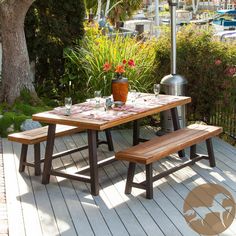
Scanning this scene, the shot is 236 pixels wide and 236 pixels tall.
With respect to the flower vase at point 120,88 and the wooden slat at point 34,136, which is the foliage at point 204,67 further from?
the wooden slat at point 34,136

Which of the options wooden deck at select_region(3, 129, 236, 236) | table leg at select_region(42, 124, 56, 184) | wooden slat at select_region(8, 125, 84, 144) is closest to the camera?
wooden deck at select_region(3, 129, 236, 236)

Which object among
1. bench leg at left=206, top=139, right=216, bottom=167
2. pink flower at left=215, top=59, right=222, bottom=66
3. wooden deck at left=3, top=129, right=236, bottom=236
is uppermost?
pink flower at left=215, top=59, right=222, bottom=66

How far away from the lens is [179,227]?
4.11 m

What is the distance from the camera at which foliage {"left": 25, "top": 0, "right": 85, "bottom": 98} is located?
885 cm

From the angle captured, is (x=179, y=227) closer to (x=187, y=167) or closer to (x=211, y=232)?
(x=211, y=232)

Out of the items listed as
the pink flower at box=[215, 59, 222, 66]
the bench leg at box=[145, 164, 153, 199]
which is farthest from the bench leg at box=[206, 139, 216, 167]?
the pink flower at box=[215, 59, 222, 66]

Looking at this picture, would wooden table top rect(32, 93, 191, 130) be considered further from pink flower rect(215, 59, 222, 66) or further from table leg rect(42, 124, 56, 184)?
pink flower rect(215, 59, 222, 66)

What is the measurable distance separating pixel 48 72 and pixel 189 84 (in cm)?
268

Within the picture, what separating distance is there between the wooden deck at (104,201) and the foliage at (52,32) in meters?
3.06

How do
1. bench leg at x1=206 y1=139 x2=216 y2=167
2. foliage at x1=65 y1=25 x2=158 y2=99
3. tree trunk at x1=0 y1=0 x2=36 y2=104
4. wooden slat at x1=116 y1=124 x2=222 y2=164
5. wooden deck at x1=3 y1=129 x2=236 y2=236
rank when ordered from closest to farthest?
wooden deck at x1=3 y1=129 x2=236 y2=236 → wooden slat at x1=116 y1=124 x2=222 y2=164 → bench leg at x1=206 y1=139 x2=216 y2=167 → foliage at x1=65 y1=25 x2=158 y2=99 → tree trunk at x1=0 y1=0 x2=36 y2=104

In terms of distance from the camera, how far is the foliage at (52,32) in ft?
29.0

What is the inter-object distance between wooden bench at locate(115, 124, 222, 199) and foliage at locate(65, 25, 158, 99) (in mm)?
2010

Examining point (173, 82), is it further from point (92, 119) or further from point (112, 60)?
point (92, 119)

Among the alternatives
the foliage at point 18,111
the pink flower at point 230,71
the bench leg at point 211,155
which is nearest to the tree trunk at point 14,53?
the foliage at point 18,111
